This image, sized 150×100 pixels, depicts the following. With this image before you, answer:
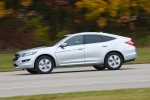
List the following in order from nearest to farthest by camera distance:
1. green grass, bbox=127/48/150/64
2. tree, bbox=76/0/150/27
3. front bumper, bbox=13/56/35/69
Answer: front bumper, bbox=13/56/35/69
green grass, bbox=127/48/150/64
tree, bbox=76/0/150/27

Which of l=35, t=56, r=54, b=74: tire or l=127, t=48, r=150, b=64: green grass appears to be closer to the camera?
l=35, t=56, r=54, b=74: tire

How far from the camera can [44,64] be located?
18.2m

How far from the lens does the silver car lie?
1817 centimetres

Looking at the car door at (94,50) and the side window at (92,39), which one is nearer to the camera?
the car door at (94,50)

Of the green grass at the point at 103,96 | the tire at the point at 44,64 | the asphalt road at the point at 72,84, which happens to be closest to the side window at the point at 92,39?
the tire at the point at 44,64

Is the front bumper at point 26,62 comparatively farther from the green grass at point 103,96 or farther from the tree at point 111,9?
the tree at point 111,9

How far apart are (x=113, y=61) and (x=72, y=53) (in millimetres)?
1711

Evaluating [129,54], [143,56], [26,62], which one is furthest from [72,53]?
[143,56]

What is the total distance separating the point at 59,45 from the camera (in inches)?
725

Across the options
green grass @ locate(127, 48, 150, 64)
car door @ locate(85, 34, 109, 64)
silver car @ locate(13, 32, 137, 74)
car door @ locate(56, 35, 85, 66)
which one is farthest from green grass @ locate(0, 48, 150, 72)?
car door @ locate(85, 34, 109, 64)

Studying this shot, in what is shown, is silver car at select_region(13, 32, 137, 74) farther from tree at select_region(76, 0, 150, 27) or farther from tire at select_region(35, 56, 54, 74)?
tree at select_region(76, 0, 150, 27)

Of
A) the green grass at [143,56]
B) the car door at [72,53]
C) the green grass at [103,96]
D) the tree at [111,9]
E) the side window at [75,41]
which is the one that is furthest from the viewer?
the tree at [111,9]

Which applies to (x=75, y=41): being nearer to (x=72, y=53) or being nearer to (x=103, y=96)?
(x=72, y=53)

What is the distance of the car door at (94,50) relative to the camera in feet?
61.1
